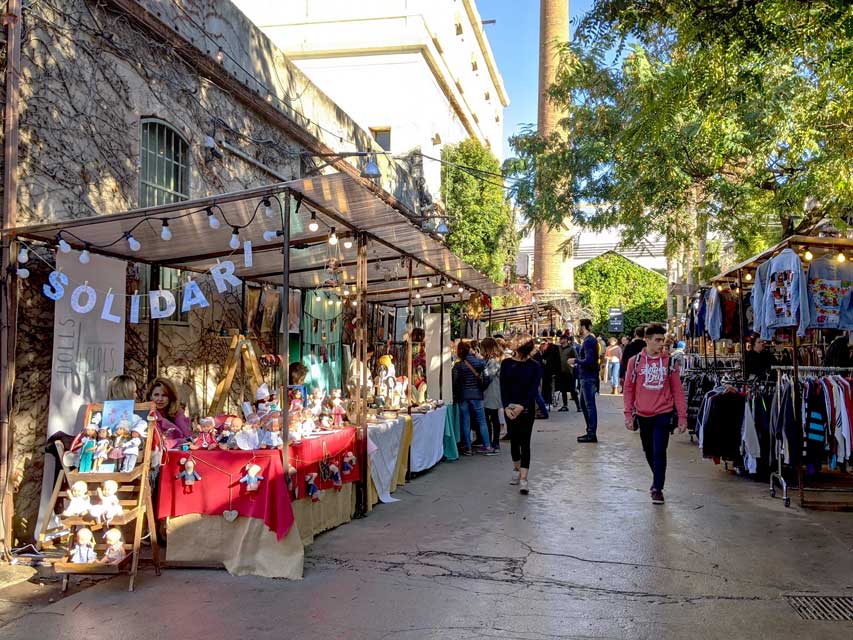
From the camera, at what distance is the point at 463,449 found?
12.0 m

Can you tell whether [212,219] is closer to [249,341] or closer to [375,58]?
[249,341]

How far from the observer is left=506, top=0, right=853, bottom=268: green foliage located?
20.8 ft

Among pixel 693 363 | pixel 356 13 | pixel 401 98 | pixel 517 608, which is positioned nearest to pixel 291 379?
pixel 517 608

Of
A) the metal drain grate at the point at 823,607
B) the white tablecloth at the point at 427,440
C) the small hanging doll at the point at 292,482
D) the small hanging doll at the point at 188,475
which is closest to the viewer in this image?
the metal drain grate at the point at 823,607

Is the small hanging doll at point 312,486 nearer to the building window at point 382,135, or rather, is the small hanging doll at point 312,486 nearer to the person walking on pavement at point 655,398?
the person walking on pavement at point 655,398

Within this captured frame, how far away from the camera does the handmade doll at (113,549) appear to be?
520cm

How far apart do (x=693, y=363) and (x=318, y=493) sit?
9.87 meters

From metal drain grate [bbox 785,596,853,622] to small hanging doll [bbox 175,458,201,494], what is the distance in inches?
168

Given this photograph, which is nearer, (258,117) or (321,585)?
(321,585)

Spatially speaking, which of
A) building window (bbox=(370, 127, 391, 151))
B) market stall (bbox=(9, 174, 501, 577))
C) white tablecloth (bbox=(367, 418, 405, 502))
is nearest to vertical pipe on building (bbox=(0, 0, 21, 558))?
market stall (bbox=(9, 174, 501, 577))

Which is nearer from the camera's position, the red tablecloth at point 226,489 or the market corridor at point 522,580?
the market corridor at point 522,580

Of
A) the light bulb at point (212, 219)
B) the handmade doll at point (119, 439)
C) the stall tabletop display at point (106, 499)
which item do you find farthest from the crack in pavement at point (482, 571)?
the light bulb at point (212, 219)

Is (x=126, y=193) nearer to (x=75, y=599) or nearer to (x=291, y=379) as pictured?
(x=291, y=379)

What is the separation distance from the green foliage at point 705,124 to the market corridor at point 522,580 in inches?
153
